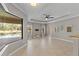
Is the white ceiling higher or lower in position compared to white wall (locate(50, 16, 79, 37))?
higher

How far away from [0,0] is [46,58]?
3.71 ft

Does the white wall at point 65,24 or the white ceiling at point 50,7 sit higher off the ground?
the white ceiling at point 50,7

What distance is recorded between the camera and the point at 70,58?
1.83 m

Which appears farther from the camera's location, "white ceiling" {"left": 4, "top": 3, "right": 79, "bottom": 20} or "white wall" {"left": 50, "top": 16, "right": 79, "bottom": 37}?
"white wall" {"left": 50, "top": 16, "right": 79, "bottom": 37}

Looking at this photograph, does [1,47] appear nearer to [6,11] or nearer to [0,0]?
[6,11]

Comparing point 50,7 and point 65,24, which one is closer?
point 50,7

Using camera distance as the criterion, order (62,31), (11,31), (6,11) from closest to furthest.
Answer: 1. (11,31)
2. (6,11)
3. (62,31)

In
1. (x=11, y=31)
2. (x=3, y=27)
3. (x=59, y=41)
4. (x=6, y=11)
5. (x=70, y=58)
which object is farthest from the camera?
(x=59, y=41)

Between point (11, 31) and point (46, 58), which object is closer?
point (46, 58)

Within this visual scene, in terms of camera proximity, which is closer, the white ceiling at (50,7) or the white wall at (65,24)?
the white ceiling at (50,7)

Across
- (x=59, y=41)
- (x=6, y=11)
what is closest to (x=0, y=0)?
(x=6, y=11)

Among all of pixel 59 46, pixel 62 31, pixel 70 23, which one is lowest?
pixel 59 46

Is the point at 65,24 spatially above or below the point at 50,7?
below

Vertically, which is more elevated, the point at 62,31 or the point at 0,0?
the point at 0,0
